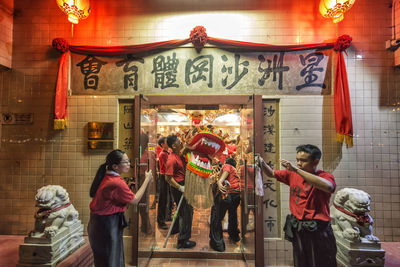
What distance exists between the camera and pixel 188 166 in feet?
11.9

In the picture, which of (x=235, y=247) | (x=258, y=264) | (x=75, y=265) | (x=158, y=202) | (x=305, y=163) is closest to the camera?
(x=305, y=163)

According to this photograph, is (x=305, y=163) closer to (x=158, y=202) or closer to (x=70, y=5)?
(x=158, y=202)

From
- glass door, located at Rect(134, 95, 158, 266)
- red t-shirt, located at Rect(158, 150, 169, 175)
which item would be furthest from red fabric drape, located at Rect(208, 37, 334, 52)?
red t-shirt, located at Rect(158, 150, 169, 175)

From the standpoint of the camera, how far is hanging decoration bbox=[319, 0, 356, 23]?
121 inches

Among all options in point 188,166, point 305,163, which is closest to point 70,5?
point 188,166

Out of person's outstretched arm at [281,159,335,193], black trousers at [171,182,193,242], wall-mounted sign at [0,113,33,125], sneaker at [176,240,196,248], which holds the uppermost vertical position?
wall-mounted sign at [0,113,33,125]

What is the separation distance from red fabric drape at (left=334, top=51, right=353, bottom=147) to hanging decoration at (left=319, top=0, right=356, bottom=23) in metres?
0.53

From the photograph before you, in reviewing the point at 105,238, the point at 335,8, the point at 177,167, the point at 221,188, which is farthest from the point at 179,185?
the point at 335,8

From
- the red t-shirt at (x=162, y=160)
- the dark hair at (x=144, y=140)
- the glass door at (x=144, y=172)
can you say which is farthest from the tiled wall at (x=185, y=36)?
the red t-shirt at (x=162, y=160)

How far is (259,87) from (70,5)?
3147 mm

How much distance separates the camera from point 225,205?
3.60m

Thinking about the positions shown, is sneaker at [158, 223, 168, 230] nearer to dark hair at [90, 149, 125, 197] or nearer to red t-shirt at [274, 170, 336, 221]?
dark hair at [90, 149, 125, 197]

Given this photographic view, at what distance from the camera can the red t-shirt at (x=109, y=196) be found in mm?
2090

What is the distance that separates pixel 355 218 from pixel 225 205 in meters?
1.80
